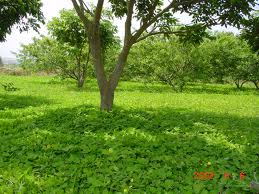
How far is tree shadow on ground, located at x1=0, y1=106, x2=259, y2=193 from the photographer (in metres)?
5.84

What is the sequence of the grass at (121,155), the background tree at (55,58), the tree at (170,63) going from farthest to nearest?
1. the tree at (170,63)
2. the background tree at (55,58)
3. the grass at (121,155)

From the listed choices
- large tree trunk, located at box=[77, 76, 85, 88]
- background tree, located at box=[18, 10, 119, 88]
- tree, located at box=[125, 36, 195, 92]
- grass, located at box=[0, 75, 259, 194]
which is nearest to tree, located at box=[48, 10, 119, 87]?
background tree, located at box=[18, 10, 119, 88]

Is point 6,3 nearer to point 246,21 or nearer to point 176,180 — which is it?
point 246,21

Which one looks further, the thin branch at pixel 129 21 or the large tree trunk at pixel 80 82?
the large tree trunk at pixel 80 82

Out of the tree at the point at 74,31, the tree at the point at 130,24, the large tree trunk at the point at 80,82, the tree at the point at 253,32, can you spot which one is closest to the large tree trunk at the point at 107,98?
the tree at the point at 130,24

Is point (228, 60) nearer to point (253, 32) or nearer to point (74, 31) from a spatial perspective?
point (74, 31)

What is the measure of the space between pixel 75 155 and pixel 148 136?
7.15 feet

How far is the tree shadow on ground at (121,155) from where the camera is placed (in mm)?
5840

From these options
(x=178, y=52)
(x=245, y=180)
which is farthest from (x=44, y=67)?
(x=245, y=180)

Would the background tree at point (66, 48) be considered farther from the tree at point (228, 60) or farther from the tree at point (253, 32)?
the tree at point (253, 32)

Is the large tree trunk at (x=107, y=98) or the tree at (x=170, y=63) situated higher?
the tree at (x=170, y=63)

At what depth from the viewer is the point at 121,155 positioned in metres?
7.04

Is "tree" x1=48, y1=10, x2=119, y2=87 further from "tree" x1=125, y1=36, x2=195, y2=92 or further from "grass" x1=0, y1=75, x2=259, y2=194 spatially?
"grass" x1=0, y1=75, x2=259, y2=194

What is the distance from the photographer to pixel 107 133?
29.4 ft
